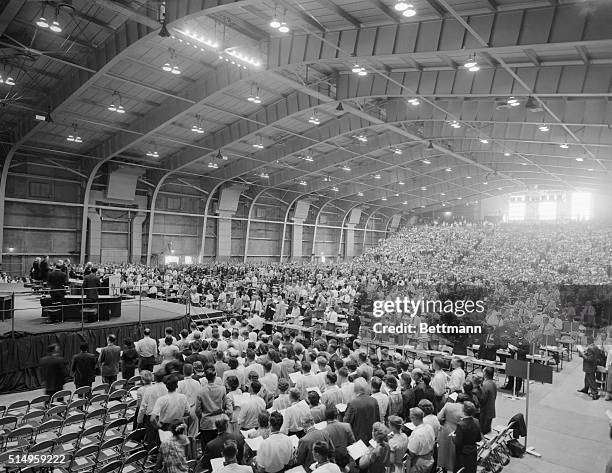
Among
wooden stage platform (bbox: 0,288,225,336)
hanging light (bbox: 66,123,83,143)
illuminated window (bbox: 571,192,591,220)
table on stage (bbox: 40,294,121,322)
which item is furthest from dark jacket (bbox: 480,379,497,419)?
illuminated window (bbox: 571,192,591,220)

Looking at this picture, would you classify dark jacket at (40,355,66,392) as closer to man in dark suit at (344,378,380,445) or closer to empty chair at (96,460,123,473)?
empty chair at (96,460,123,473)

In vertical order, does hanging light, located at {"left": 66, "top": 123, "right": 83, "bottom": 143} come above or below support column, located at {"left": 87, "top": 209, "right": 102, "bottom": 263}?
above

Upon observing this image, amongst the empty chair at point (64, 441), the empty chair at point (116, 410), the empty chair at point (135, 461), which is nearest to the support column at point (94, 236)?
the empty chair at point (116, 410)

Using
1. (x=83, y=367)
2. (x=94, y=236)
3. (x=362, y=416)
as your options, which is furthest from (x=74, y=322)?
(x=94, y=236)

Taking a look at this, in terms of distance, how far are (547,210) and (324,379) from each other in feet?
162

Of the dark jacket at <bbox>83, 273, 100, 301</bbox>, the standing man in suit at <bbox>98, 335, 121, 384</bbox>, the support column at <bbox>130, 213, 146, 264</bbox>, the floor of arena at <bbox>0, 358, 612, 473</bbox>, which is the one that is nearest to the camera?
the floor of arena at <bbox>0, 358, 612, 473</bbox>

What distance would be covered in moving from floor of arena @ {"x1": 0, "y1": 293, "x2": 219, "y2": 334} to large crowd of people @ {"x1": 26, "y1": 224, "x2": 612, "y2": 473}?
3.92ft

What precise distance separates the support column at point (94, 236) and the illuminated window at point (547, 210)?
4533 centimetres

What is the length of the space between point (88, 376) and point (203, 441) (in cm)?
443

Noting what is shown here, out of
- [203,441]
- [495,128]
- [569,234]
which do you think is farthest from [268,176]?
[203,441]

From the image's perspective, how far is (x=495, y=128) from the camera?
87.0 feet

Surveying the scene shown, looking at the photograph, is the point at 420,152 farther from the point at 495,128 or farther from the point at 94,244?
the point at 94,244

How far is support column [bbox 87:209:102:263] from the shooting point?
32250 mm

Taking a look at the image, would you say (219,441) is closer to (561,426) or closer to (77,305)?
(561,426)
